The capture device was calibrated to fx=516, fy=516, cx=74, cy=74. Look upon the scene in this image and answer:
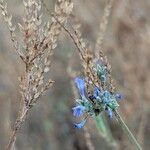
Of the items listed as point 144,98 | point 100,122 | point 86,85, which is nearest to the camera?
point 86,85

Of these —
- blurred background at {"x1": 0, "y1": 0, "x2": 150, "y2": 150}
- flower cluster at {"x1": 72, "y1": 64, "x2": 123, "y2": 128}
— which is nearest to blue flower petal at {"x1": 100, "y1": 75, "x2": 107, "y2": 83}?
flower cluster at {"x1": 72, "y1": 64, "x2": 123, "y2": 128}

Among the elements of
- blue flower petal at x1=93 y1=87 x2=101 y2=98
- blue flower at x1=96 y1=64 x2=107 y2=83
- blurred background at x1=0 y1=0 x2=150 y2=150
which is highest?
blurred background at x1=0 y1=0 x2=150 y2=150

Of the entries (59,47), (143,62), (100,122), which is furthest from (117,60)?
(100,122)

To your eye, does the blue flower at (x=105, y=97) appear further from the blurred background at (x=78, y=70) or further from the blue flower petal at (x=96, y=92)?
the blurred background at (x=78, y=70)

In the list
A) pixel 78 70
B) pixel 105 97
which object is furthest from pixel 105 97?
pixel 78 70

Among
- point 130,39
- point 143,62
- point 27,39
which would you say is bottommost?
point 27,39

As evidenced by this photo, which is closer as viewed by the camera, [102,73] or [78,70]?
[102,73]

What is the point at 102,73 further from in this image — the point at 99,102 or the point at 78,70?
the point at 78,70

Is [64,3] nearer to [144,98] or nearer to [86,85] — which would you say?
[86,85]

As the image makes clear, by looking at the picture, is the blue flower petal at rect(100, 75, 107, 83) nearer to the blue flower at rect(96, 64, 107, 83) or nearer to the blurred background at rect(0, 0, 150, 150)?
the blue flower at rect(96, 64, 107, 83)
